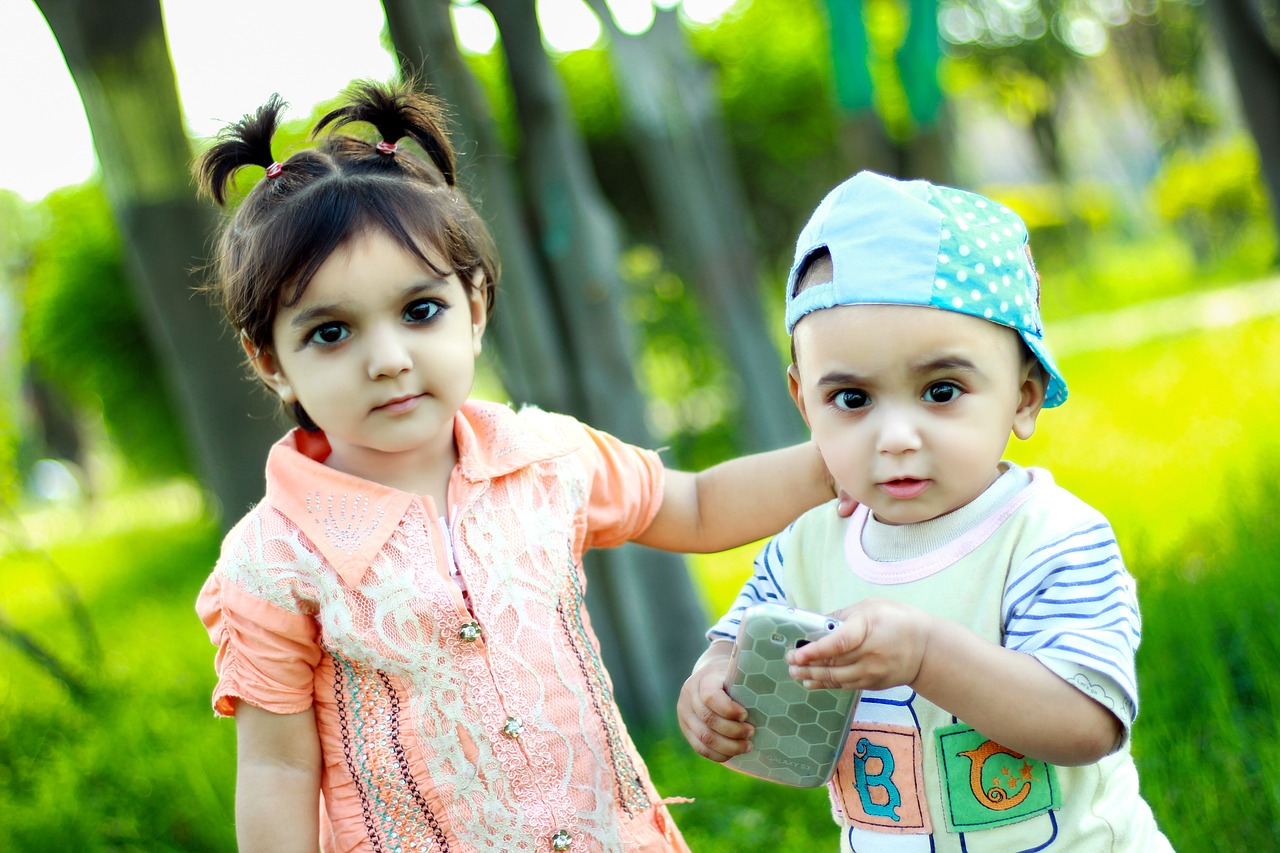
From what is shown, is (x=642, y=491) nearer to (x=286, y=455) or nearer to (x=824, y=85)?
(x=286, y=455)

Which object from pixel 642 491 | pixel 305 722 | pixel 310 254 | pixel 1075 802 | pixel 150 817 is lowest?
pixel 150 817

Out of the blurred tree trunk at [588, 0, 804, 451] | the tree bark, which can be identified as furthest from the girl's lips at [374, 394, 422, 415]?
the blurred tree trunk at [588, 0, 804, 451]

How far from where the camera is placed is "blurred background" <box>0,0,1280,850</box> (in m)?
3.09

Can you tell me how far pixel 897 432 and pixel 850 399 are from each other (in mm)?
80

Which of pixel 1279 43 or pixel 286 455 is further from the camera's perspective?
pixel 1279 43

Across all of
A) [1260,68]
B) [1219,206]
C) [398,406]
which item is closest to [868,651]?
[398,406]

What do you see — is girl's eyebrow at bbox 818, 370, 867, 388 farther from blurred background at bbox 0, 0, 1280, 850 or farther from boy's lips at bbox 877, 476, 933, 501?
blurred background at bbox 0, 0, 1280, 850

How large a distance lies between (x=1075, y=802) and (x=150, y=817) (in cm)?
287

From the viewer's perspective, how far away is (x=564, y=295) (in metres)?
3.65

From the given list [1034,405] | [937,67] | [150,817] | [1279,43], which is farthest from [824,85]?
[1034,405]

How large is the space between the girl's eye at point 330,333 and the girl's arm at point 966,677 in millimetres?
727

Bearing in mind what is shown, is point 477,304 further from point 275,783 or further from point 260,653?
point 275,783

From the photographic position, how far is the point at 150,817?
340 cm

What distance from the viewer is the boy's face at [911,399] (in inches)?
52.5
